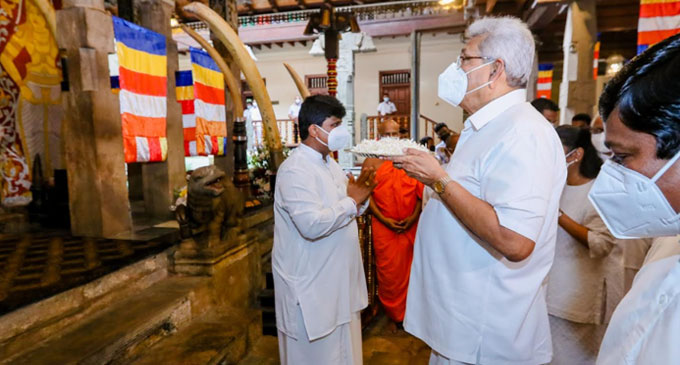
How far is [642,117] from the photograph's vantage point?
2.56 feet

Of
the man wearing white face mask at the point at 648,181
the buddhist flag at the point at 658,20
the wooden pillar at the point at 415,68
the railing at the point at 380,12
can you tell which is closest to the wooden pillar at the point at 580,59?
the buddhist flag at the point at 658,20

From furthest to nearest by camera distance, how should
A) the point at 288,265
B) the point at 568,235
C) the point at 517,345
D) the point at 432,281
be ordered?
1. the point at 568,235
2. the point at 288,265
3. the point at 432,281
4. the point at 517,345

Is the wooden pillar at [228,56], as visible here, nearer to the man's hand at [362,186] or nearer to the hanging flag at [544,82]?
the man's hand at [362,186]

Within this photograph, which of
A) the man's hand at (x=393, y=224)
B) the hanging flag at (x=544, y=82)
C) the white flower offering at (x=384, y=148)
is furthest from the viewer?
the hanging flag at (x=544, y=82)

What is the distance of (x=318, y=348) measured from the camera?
2.19m

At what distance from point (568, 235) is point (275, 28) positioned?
12887 millimetres

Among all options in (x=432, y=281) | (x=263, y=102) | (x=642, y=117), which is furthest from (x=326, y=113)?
(x=263, y=102)

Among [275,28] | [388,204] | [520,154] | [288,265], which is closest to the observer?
[520,154]

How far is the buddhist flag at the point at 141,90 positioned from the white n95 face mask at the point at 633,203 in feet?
16.6

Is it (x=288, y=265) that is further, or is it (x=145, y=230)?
(x=145, y=230)

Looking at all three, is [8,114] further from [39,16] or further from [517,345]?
[517,345]

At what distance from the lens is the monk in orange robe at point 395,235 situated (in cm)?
390

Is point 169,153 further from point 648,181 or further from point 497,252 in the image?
point 648,181

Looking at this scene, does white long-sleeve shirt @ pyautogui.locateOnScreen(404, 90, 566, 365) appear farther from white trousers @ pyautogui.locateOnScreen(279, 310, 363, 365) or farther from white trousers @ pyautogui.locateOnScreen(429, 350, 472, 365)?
white trousers @ pyautogui.locateOnScreen(279, 310, 363, 365)
